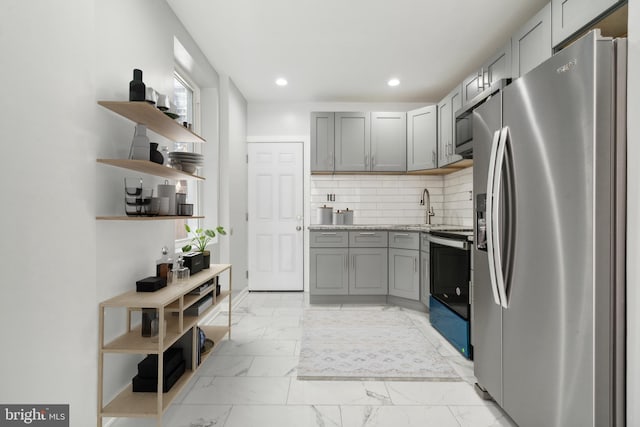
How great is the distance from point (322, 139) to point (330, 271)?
1.68 metres

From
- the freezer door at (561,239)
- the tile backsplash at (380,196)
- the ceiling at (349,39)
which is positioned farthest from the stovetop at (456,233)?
the ceiling at (349,39)

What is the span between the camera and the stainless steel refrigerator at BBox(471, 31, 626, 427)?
1.16 meters

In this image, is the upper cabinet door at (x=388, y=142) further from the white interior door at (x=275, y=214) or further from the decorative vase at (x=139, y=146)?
the decorative vase at (x=139, y=146)

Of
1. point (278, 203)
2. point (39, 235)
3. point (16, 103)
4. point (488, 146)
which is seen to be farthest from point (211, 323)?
point (488, 146)

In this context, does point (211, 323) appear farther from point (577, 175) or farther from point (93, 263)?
point (577, 175)

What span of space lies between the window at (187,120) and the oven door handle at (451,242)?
237cm

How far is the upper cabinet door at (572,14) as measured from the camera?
1677mm

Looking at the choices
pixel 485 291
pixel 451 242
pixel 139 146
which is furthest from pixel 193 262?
pixel 451 242

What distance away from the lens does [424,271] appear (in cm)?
353

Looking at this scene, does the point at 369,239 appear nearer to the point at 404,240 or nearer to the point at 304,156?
the point at 404,240

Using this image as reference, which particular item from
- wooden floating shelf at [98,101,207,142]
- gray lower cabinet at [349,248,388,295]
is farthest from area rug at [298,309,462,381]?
wooden floating shelf at [98,101,207,142]

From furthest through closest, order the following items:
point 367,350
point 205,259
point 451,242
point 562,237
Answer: point 451,242, point 367,350, point 205,259, point 562,237

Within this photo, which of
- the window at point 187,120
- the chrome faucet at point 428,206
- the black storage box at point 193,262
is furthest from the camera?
the chrome faucet at point 428,206

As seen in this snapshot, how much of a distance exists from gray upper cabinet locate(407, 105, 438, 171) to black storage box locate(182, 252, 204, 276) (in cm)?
281
